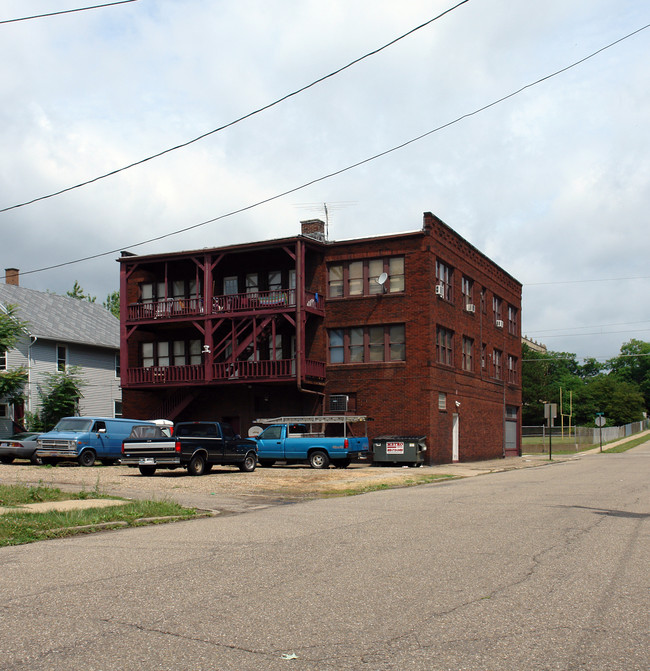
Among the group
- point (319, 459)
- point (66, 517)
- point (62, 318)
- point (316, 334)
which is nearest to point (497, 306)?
point (316, 334)

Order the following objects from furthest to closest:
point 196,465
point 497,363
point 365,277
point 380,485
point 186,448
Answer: point 497,363
point 365,277
point 196,465
point 186,448
point 380,485

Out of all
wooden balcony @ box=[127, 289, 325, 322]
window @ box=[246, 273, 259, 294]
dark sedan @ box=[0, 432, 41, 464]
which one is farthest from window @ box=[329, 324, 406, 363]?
dark sedan @ box=[0, 432, 41, 464]

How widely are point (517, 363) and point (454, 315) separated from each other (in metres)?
13.3

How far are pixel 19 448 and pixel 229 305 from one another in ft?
37.0

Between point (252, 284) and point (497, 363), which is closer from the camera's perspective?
point (252, 284)

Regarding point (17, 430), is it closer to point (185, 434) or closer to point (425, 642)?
point (185, 434)

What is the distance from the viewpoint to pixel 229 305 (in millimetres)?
37719

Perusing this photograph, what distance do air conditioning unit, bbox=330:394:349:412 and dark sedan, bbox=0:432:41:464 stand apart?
12.6 metres

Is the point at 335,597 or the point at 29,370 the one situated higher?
the point at 29,370

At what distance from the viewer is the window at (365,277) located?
3616 cm

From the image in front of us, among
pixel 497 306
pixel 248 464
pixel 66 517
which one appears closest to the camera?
pixel 66 517

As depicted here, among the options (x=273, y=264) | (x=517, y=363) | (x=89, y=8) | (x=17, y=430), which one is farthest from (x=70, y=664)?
(x=517, y=363)

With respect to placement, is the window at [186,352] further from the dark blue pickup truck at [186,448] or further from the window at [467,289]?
the dark blue pickup truck at [186,448]

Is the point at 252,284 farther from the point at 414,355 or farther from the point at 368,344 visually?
the point at 414,355
